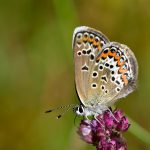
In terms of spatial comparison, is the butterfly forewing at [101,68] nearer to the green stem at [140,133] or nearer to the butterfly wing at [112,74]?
the butterfly wing at [112,74]

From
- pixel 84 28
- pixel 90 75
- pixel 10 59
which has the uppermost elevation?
pixel 84 28

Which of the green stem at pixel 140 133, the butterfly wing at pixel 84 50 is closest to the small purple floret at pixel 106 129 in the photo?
the butterfly wing at pixel 84 50

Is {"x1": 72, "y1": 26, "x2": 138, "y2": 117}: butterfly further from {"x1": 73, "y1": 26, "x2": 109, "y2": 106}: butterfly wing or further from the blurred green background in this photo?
the blurred green background

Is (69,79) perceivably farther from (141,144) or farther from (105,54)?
(105,54)

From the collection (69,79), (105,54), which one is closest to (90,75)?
(105,54)

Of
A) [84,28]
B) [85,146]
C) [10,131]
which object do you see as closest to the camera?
[84,28]

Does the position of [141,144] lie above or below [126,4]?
below
